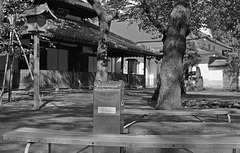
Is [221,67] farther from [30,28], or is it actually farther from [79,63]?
[30,28]

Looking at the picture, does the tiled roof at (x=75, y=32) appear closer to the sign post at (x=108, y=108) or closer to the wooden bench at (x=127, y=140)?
the sign post at (x=108, y=108)

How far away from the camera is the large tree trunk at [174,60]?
928cm

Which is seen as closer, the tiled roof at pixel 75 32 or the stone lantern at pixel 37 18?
the stone lantern at pixel 37 18

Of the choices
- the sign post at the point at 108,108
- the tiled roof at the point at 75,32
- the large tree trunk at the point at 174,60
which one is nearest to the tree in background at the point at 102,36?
the large tree trunk at the point at 174,60

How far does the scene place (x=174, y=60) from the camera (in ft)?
30.7

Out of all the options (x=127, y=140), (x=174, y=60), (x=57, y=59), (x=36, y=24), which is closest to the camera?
(x=127, y=140)

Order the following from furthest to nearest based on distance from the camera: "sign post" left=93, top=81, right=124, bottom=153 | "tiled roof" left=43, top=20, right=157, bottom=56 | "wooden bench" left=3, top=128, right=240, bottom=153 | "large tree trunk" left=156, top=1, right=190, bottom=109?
"tiled roof" left=43, top=20, right=157, bottom=56, "large tree trunk" left=156, top=1, right=190, bottom=109, "sign post" left=93, top=81, right=124, bottom=153, "wooden bench" left=3, top=128, right=240, bottom=153

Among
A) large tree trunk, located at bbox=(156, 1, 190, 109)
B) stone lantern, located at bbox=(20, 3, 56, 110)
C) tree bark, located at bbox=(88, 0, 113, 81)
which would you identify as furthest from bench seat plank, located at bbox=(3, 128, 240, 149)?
tree bark, located at bbox=(88, 0, 113, 81)

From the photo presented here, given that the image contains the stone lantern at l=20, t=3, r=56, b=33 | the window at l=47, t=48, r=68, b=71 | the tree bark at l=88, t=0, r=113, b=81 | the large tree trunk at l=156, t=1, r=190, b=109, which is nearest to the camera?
the large tree trunk at l=156, t=1, r=190, b=109

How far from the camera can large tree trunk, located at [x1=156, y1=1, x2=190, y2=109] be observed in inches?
365

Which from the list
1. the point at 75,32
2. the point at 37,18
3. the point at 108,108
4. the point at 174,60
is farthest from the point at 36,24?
the point at 75,32

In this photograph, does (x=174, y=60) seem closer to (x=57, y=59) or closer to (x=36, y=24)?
(x=36, y=24)

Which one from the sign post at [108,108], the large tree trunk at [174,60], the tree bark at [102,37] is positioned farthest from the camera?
the tree bark at [102,37]

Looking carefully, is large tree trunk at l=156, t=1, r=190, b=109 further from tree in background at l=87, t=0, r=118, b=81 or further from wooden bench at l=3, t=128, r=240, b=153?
wooden bench at l=3, t=128, r=240, b=153
